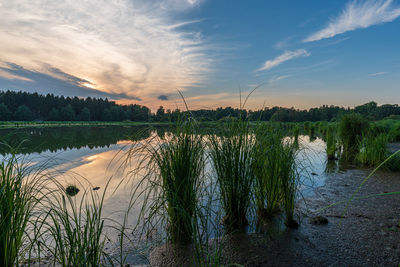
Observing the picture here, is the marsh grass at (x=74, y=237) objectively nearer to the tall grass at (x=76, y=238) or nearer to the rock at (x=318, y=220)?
the tall grass at (x=76, y=238)

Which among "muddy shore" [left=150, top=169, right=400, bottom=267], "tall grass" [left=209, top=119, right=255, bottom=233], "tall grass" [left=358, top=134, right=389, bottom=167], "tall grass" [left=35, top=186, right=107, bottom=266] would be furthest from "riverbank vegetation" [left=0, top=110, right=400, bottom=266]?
"tall grass" [left=358, top=134, right=389, bottom=167]

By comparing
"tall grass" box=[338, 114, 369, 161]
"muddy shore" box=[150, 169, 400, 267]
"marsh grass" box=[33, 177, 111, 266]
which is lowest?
"muddy shore" box=[150, 169, 400, 267]

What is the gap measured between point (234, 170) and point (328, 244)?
1.50 meters

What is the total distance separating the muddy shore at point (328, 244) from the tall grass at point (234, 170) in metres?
0.32

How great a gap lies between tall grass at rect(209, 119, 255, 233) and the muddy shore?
0.32 meters

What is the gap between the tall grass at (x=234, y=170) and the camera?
286 centimetres

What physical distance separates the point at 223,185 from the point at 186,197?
0.59m

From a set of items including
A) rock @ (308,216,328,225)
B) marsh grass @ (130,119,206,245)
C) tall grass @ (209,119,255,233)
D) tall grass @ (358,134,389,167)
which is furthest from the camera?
tall grass @ (358,134,389,167)

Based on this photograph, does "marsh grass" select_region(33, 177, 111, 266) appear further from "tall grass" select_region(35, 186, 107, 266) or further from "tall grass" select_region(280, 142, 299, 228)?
"tall grass" select_region(280, 142, 299, 228)

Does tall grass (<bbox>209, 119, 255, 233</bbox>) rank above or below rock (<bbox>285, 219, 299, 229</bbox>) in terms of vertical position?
above

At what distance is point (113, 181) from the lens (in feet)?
20.3

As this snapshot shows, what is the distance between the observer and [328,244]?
8.56 ft

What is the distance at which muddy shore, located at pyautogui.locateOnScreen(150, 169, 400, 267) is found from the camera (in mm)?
2305

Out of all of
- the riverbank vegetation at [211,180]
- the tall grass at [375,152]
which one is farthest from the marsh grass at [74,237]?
the tall grass at [375,152]
